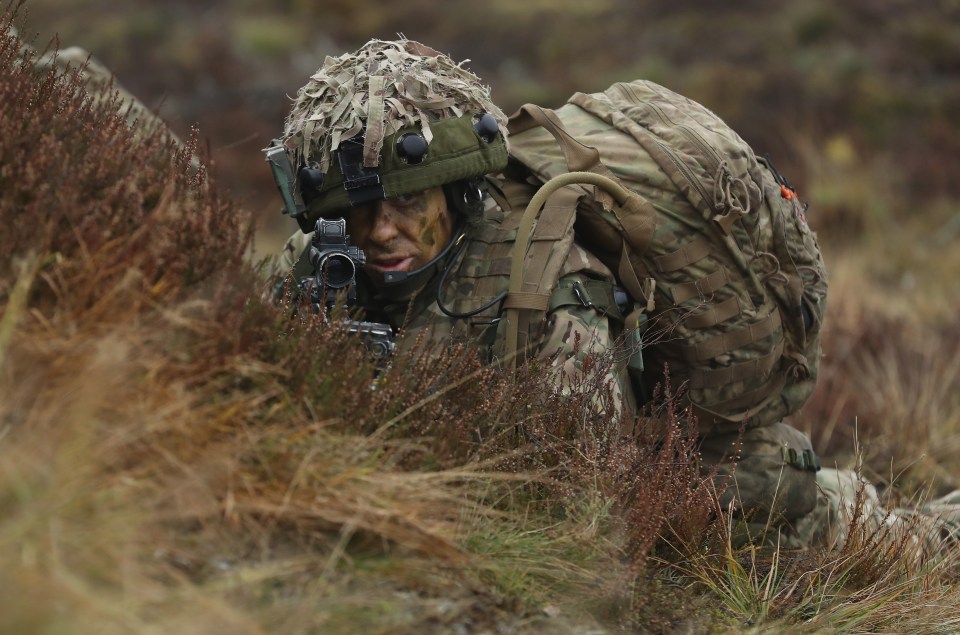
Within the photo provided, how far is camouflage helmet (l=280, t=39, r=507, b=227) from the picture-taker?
4.13m

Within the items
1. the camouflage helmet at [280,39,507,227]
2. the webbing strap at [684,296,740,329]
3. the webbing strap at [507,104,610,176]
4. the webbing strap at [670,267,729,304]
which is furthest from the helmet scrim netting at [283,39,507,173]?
the webbing strap at [684,296,740,329]

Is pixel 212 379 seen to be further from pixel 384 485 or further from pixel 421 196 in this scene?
pixel 421 196

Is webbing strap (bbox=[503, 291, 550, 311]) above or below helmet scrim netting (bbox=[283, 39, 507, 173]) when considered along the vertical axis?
below

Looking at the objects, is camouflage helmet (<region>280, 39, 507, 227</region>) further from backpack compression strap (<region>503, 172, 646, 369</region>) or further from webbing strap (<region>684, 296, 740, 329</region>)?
webbing strap (<region>684, 296, 740, 329</region>)

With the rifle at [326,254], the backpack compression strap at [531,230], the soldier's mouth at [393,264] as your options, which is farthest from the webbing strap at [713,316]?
the rifle at [326,254]

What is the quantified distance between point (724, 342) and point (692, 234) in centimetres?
44

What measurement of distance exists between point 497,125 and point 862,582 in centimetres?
206

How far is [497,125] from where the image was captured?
4.29m

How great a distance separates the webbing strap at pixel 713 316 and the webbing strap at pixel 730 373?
0.21 meters

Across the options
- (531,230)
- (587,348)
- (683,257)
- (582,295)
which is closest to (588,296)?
(582,295)

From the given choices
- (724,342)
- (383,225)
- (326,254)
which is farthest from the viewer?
(724,342)

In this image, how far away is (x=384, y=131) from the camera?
13.5ft

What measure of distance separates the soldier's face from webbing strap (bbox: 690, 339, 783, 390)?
116 centimetres

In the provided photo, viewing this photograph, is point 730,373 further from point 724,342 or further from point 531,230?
point 531,230
